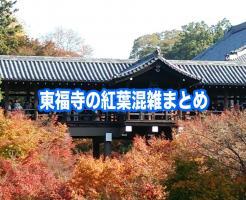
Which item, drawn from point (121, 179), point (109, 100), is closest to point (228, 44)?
point (109, 100)

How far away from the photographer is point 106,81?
28125 mm

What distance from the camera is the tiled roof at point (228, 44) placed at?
49688 millimetres

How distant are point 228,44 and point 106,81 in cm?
2575

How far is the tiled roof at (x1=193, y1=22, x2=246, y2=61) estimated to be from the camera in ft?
163

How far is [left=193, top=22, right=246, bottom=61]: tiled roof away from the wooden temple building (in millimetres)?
19668

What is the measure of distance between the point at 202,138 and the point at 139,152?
4.66 meters

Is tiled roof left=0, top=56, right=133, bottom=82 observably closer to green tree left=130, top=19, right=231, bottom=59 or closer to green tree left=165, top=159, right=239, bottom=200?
green tree left=165, top=159, right=239, bottom=200

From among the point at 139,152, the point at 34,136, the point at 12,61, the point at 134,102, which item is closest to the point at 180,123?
the point at 134,102

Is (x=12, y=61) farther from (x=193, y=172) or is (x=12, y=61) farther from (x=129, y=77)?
(x=193, y=172)

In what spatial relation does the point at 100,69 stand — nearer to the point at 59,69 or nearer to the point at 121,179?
the point at 59,69

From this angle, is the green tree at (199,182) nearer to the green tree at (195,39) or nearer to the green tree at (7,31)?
the green tree at (7,31)

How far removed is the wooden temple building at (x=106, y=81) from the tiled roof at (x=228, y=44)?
1967cm

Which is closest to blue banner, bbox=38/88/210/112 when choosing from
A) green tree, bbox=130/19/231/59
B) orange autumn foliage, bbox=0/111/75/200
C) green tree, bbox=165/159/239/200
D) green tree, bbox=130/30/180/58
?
orange autumn foliage, bbox=0/111/75/200

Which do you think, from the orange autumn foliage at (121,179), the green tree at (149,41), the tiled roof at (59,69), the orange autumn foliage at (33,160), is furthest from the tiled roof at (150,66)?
the green tree at (149,41)
